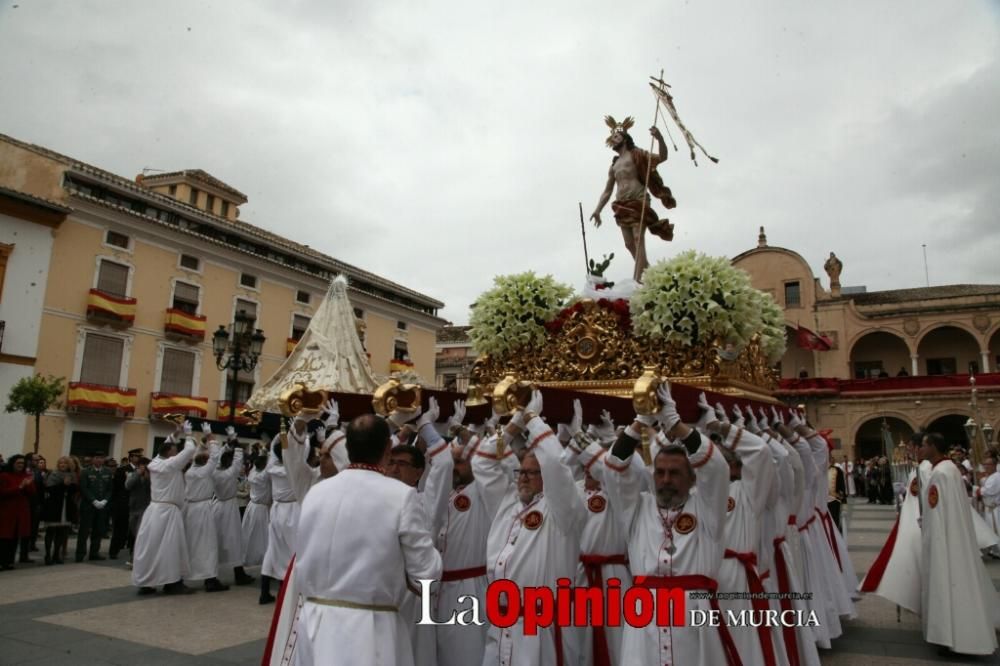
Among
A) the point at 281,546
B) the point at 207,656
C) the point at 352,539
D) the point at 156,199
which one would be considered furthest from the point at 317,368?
the point at 156,199

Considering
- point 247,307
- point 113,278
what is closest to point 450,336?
point 247,307

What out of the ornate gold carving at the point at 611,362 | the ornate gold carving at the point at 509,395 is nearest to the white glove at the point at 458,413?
the ornate gold carving at the point at 611,362

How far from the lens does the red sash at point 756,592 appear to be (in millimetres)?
3998

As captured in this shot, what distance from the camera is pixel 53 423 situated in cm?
2305

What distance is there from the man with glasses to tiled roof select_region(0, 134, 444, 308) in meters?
26.8

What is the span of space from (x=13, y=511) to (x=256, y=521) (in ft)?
12.4

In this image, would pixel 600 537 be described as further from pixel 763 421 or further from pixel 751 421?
pixel 763 421

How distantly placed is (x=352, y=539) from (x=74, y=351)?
2526 cm

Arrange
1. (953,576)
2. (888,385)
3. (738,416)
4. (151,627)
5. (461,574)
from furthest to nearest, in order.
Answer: (888,385), (151,627), (953,576), (461,574), (738,416)

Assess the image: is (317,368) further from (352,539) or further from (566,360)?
(352,539)

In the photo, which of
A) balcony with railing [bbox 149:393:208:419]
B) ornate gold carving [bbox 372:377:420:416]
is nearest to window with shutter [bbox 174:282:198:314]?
balcony with railing [bbox 149:393:208:419]

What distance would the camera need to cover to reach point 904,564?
677 cm

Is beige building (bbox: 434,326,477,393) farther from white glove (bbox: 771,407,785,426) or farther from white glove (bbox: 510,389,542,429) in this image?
white glove (bbox: 510,389,542,429)

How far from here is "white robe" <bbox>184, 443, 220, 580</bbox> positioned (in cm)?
986
